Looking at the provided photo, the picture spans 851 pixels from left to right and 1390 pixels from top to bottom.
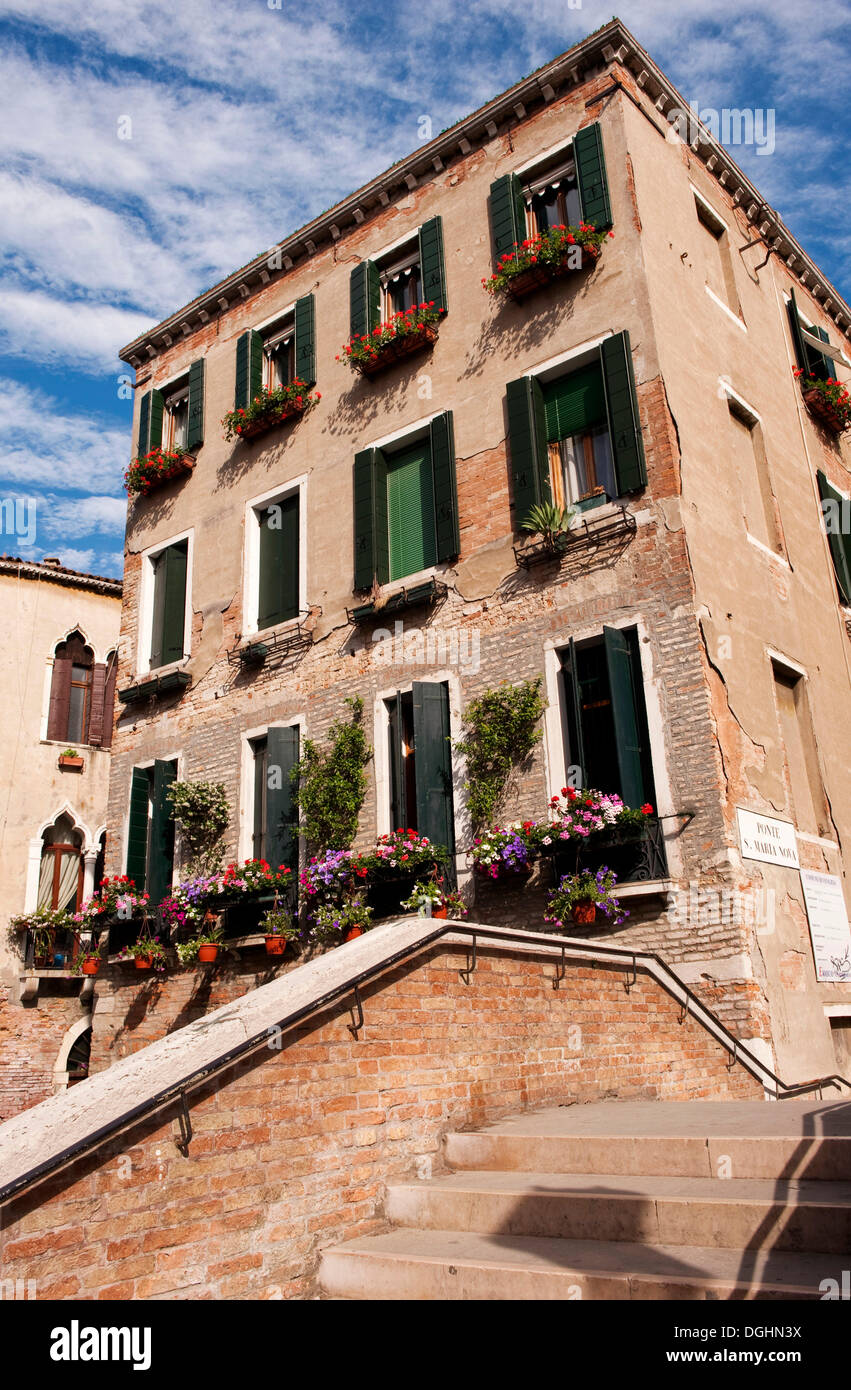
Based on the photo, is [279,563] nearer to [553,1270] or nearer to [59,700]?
[59,700]

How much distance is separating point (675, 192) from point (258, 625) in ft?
22.9

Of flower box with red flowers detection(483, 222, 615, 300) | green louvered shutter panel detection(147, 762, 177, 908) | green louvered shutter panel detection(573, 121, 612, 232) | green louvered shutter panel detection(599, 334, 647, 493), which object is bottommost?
green louvered shutter panel detection(147, 762, 177, 908)

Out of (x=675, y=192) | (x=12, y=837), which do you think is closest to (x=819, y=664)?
(x=675, y=192)

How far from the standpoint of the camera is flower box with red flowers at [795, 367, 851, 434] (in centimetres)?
1342

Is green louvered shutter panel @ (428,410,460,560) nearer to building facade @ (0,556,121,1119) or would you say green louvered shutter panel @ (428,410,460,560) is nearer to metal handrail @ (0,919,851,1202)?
metal handrail @ (0,919,851,1202)

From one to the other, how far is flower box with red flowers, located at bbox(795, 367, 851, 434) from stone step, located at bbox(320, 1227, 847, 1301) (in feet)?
39.5

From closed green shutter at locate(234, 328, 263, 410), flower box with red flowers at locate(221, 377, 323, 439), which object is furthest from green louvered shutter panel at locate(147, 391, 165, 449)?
flower box with red flowers at locate(221, 377, 323, 439)

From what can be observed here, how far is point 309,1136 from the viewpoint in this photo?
167 inches

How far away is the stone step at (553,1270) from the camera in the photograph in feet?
10.7

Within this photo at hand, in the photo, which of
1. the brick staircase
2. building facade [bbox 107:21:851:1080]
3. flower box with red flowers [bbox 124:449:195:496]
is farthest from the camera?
flower box with red flowers [bbox 124:449:195:496]

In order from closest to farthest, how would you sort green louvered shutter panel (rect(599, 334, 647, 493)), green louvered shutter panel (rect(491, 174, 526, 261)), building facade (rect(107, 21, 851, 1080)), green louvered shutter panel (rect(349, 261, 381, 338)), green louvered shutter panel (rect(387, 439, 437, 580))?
building facade (rect(107, 21, 851, 1080)) → green louvered shutter panel (rect(599, 334, 647, 493)) → green louvered shutter panel (rect(491, 174, 526, 261)) → green louvered shutter panel (rect(387, 439, 437, 580)) → green louvered shutter panel (rect(349, 261, 381, 338))

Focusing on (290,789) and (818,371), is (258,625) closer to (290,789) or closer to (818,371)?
(290,789)
